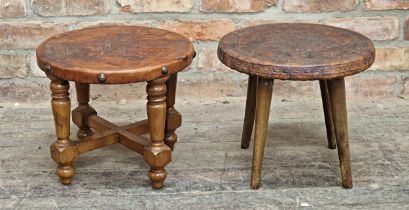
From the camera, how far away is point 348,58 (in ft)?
7.18

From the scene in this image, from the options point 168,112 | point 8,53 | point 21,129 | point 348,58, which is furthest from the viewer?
Result: point 8,53

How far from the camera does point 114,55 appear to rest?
227cm

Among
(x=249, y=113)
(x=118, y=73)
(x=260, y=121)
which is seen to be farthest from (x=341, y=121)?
(x=118, y=73)

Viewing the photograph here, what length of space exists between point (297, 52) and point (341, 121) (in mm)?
266

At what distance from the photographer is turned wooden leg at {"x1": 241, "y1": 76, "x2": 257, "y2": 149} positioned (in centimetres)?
256

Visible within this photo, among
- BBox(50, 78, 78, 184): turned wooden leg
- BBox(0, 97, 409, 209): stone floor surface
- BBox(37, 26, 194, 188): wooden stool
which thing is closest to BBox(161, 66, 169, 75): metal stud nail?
BBox(37, 26, 194, 188): wooden stool

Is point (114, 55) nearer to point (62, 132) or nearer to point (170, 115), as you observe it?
point (62, 132)

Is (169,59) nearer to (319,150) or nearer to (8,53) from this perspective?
(319,150)

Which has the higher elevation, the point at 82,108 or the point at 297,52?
the point at 297,52

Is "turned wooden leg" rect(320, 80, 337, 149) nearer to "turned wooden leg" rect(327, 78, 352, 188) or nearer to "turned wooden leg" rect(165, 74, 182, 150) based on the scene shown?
"turned wooden leg" rect(327, 78, 352, 188)

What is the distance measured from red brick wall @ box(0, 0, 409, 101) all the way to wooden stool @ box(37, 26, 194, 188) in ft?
1.52

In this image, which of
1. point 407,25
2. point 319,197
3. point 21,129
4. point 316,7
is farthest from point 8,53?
point 407,25

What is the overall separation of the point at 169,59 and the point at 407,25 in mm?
1306

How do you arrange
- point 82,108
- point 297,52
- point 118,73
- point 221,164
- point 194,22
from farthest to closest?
point 194,22
point 82,108
point 221,164
point 297,52
point 118,73
